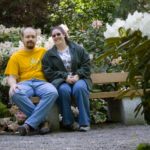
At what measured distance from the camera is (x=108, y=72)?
8062 mm

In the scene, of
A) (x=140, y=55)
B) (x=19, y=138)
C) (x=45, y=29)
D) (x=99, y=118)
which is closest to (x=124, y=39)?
(x=140, y=55)

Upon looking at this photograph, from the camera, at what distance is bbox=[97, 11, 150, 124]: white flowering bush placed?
2.20 metres

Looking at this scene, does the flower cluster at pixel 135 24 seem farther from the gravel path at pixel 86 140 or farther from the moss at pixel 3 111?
the moss at pixel 3 111

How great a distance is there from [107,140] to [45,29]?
618 cm

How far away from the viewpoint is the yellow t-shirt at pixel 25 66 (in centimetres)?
692

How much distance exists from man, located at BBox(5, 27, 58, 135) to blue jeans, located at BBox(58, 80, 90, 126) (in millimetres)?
120

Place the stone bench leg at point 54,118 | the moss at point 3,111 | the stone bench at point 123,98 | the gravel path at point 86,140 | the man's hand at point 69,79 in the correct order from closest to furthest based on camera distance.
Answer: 1. the gravel path at point 86,140
2. the man's hand at point 69,79
3. the stone bench leg at point 54,118
4. the stone bench at point 123,98
5. the moss at point 3,111

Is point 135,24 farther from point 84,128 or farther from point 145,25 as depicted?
point 84,128

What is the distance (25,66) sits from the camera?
6.92 meters

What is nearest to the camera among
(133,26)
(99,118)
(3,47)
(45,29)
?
(133,26)

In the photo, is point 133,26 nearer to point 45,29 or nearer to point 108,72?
point 108,72

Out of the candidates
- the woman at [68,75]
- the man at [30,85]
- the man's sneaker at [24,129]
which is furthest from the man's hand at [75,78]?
the man's sneaker at [24,129]

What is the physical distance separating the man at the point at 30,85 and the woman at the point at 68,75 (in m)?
0.13

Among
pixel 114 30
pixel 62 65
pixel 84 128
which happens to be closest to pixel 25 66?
pixel 62 65
